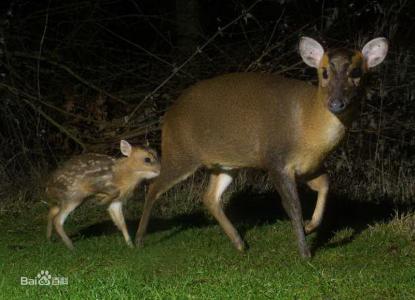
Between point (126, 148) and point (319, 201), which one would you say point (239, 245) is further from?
point (126, 148)

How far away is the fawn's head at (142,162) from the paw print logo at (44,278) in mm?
2318

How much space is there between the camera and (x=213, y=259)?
874cm

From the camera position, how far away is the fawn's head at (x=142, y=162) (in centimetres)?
1020

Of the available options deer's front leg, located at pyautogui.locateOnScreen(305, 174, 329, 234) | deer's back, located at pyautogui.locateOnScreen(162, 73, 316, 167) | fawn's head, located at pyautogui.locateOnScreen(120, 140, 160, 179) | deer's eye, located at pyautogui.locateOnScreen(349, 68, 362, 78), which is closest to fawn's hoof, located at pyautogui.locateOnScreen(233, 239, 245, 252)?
deer's front leg, located at pyautogui.locateOnScreen(305, 174, 329, 234)

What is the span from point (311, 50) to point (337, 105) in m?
0.96

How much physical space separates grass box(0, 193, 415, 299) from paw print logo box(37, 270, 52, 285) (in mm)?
80

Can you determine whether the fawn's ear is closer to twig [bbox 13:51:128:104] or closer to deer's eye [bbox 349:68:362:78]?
twig [bbox 13:51:128:104]

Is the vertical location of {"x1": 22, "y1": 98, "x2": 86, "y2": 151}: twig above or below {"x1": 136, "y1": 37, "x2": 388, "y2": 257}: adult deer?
below

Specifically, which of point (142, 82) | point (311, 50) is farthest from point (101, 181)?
point (142, 82)

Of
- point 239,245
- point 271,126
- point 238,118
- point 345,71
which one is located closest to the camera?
point 345,71

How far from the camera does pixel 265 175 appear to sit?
41.9ft

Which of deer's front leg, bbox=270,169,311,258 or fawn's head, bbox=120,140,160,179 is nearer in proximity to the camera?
deer's front leg, bbox=270,169,311,258

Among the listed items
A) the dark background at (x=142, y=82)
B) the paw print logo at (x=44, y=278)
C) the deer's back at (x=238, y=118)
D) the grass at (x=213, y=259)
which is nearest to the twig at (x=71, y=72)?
the dark background at (x=142, y=82)

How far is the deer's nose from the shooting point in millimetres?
8438
